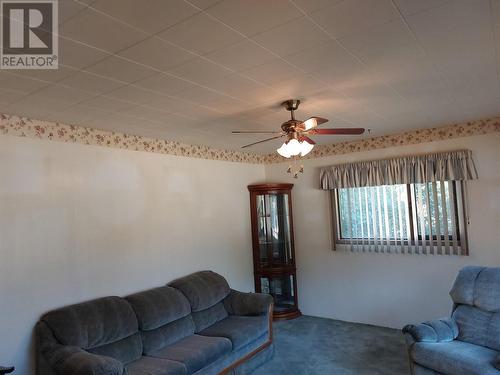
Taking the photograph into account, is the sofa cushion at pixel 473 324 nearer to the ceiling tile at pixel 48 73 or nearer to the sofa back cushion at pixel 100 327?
the sofa back cushion at pixel 100 327

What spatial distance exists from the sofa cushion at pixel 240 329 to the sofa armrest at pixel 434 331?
146cm

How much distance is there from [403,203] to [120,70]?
3.68m

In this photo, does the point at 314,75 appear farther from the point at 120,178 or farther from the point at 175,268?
the point at 175,268

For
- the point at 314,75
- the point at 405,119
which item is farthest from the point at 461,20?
the point at 405,119

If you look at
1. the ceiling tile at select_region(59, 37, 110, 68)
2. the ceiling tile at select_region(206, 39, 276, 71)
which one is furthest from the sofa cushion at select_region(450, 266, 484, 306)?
the ceiling tile at select_region(59, 37, 110, 68)

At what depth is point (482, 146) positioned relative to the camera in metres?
3.78

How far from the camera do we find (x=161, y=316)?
3297mm

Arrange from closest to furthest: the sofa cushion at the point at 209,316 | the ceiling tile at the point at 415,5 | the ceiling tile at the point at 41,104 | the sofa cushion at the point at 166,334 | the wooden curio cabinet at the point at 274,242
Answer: the ceiling tile at the point at 415,5 < the ceiling tile at the point at 41,104 < the sofa cushion at the point at 166,334 < the sofa cushion at the point at 209,316 < the wooden curio cabinet at the point at 274,242

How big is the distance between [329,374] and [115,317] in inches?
81.9

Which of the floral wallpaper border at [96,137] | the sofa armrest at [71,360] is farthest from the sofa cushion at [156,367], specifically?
the floral wallpaper border at [96,137]

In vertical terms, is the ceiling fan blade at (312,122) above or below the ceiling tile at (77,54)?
below

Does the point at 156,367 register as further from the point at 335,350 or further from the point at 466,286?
the point at 466,286

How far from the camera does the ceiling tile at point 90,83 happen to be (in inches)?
83.1

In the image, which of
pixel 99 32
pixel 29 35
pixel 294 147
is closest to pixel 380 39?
pixel 294 147
